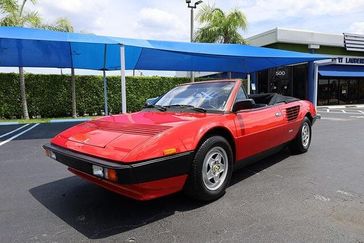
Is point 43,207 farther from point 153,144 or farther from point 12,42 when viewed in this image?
point 12,42

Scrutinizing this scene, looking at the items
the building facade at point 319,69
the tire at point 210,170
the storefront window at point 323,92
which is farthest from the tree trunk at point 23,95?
the storefront window at point 323,92

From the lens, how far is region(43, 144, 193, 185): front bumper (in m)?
2.84

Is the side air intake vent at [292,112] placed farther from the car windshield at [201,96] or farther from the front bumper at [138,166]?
the front bumper at [138,166]

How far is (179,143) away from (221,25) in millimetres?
17151

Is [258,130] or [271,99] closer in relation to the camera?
[258,130]

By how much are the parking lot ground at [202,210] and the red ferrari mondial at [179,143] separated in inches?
11.9

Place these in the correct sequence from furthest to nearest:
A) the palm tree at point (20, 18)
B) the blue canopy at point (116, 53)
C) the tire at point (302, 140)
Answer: the palm tree at point (20, 18) < the blue canopy at point (116, 53) < the tire at point (302, 140)

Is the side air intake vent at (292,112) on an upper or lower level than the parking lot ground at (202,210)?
upper

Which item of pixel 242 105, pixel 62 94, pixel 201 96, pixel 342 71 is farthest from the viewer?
pixel 342 71

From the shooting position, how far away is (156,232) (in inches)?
117

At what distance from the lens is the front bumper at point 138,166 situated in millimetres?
2840

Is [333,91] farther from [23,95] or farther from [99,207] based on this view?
[99,207]

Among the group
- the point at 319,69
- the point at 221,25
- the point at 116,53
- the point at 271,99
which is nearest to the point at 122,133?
the point at 271,99

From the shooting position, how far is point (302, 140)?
610 centimetres
